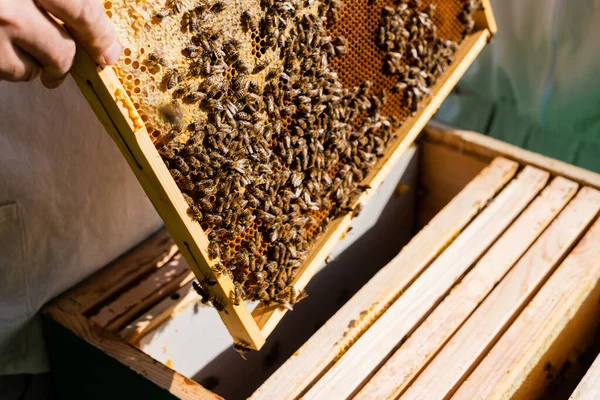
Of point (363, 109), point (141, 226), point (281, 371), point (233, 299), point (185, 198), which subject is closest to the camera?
point (185, 198)

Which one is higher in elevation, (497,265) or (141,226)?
(497,265)

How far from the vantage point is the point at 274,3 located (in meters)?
1.60

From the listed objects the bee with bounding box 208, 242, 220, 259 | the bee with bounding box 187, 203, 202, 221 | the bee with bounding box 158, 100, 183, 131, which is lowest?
the bee with bounding box 208, 242, 220, 259

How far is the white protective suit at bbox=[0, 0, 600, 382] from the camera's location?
6.25 feet

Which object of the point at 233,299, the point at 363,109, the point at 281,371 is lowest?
the point at 281,371

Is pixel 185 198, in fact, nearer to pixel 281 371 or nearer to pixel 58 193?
pixel 281 371

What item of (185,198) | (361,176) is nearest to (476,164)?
(361,176)

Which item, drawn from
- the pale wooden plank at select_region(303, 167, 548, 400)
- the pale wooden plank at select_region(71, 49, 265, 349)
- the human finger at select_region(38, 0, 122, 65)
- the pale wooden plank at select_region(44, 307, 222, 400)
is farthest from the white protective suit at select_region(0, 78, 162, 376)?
the pale wooden plank at select_region(303, 167, 548, 400)

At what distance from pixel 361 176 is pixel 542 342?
84cm

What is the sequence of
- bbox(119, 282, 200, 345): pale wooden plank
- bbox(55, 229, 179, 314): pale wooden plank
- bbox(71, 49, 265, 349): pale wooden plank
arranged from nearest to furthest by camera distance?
bbox(71, 49, 265, 349): pale wooden plank
bbox(119, 282, 200, 345): pale wooden plank
bbox(55, 229, 179, 314): pale wooden plank

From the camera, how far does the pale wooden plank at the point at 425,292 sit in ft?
5.61

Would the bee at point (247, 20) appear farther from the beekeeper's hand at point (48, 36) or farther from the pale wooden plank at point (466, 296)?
the pale wooden plank at point (466, 296)

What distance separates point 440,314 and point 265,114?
0.93 metres

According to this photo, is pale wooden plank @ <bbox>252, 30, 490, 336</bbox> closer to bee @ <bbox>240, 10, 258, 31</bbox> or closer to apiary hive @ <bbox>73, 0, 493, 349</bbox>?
apiary hive @ <bbox>73, 0, 493, 349</bbox>
